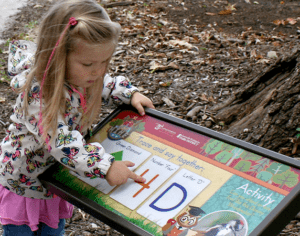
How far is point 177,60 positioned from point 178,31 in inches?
34.5

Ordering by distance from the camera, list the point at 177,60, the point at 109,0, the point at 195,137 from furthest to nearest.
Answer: the point at 109,0, the point at 177,60, the point at 195,137

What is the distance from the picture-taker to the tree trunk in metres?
2.79

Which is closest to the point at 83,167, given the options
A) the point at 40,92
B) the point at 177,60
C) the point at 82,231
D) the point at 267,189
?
the point at 40,92

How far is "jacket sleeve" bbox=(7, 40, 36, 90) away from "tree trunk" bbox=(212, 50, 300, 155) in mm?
1652

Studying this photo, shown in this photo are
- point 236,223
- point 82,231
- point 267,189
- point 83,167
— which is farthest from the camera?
point 82,231

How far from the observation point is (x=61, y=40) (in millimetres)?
1596

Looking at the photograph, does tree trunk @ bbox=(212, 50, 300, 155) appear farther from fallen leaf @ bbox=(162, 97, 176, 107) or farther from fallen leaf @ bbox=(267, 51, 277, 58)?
fallen leaf @ bbox=(267, 51, 277, 58)

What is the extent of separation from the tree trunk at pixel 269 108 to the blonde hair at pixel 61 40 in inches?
61.9

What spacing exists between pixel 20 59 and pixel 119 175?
84 cm

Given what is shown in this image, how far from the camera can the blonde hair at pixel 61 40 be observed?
5.23 feet

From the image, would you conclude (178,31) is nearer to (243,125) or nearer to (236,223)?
(243,125)

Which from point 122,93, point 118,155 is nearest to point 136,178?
point 118,155

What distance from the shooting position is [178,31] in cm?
516

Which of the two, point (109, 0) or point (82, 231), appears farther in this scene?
point (109, 0)
